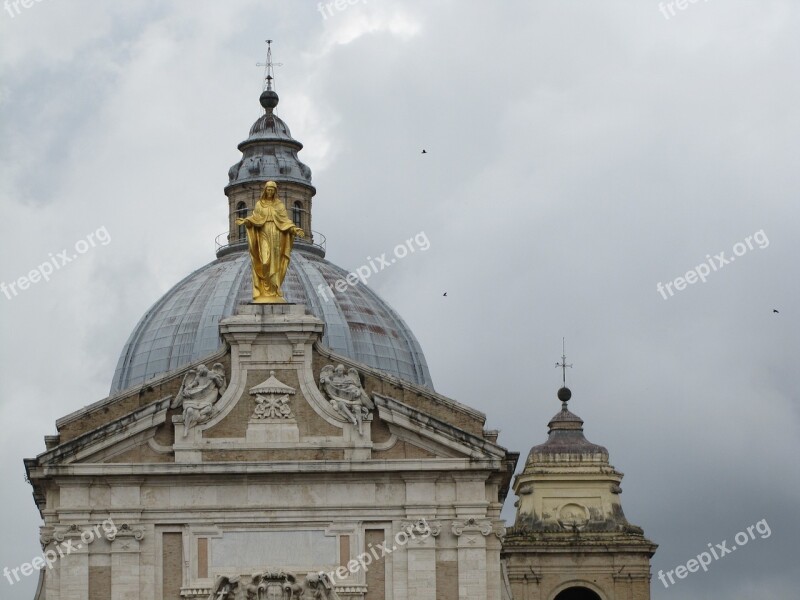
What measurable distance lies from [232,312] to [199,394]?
78.8ft

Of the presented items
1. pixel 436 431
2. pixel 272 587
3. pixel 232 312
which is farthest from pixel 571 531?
pixel 272 587

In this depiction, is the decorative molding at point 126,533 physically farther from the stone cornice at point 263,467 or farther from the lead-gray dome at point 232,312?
the lead-gray dome at point 232,312

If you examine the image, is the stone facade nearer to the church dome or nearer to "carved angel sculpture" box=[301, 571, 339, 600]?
"carved angel sculpture" box=[301, 571, 339, 600]

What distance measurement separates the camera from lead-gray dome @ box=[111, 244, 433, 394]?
116500 mm

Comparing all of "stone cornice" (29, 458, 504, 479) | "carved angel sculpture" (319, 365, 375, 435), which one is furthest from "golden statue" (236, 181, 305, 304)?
"stone cornice" (29, 458, 504, 479)

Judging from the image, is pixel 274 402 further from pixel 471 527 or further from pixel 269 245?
pixel 471 527

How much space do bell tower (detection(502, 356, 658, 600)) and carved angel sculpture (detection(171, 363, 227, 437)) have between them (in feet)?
91.7

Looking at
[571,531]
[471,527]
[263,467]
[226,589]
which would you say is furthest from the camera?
[571,531]

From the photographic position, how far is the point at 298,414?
92062 mm

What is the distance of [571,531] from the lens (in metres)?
121

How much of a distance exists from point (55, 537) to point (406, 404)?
9825 mm

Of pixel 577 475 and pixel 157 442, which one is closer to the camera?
pixel 157 442

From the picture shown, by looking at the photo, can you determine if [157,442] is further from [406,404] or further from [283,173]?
[283,173]

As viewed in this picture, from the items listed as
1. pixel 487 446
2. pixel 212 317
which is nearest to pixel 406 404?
pixel 487 446
